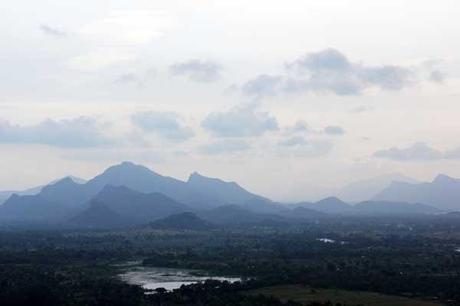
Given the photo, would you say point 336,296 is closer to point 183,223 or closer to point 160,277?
point 160,277

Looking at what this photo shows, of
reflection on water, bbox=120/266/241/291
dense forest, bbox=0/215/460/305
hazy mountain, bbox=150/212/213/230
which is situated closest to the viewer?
dense forest, bbox=0/215/460/305

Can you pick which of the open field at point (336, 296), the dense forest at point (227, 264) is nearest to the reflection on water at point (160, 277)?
the dense forest at point (227, 264)

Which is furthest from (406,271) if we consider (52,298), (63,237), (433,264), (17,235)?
(17,235)

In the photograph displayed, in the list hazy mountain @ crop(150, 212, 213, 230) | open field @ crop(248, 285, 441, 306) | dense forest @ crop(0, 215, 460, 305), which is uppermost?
hazy mountain @ crop(150, 212, 213, 230)

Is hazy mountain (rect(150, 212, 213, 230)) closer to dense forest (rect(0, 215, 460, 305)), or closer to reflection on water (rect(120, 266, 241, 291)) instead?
dense forest (rect(0, 215, 460, 305))

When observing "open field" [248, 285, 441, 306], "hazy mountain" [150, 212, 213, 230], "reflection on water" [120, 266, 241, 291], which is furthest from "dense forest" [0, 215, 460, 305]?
"hazy mountain" [150, 212, 213, 230]

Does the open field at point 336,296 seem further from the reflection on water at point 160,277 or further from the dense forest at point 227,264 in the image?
the reflection on water at point 160,277
